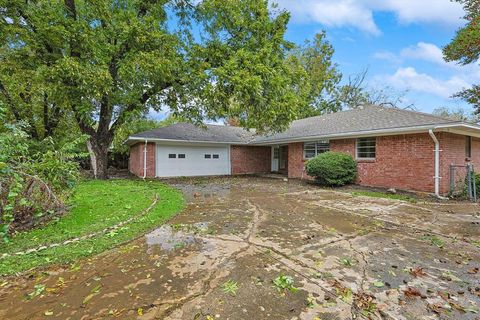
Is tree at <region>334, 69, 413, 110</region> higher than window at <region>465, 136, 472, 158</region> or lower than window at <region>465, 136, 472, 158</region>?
higher

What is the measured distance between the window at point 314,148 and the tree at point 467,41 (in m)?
7.67

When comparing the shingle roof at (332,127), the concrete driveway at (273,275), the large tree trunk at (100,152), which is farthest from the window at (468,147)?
the large tree trunk at (100,152)

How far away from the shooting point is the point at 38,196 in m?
4.86

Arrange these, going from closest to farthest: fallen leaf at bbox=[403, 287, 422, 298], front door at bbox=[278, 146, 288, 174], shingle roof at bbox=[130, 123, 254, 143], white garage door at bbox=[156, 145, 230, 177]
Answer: fallen leaf at bbox=[403, 287, 422, 298]
shingle roof at bbox=[130, 123, 254, 143]
white garage door at bbox=[156, 145, 230, 177]
front door at bbox=[278, 146, 288, 174]

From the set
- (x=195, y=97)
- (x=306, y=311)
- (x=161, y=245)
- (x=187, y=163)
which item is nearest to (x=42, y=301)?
(x=161, y=245)

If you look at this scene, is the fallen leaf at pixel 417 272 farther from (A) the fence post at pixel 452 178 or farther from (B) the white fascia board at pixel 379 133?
(A) the fence post at pixel 452 178

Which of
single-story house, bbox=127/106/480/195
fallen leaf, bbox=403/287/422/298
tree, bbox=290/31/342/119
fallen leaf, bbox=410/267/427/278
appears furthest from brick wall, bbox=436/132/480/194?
tree, bbox=290/31/342/119

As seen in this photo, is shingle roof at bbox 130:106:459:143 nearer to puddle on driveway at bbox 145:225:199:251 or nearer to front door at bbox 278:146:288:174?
front door at bbox 278:146:288:174

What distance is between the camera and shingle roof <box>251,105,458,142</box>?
9360mm

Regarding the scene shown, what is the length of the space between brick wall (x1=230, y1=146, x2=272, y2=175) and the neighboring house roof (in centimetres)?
78

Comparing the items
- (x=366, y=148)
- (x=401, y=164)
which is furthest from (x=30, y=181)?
(x=366, y=148)

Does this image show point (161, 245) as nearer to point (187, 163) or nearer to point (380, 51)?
point (187, 163)

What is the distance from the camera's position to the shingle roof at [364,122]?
9360mm

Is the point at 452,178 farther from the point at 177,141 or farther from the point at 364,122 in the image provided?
the point at 177,141
